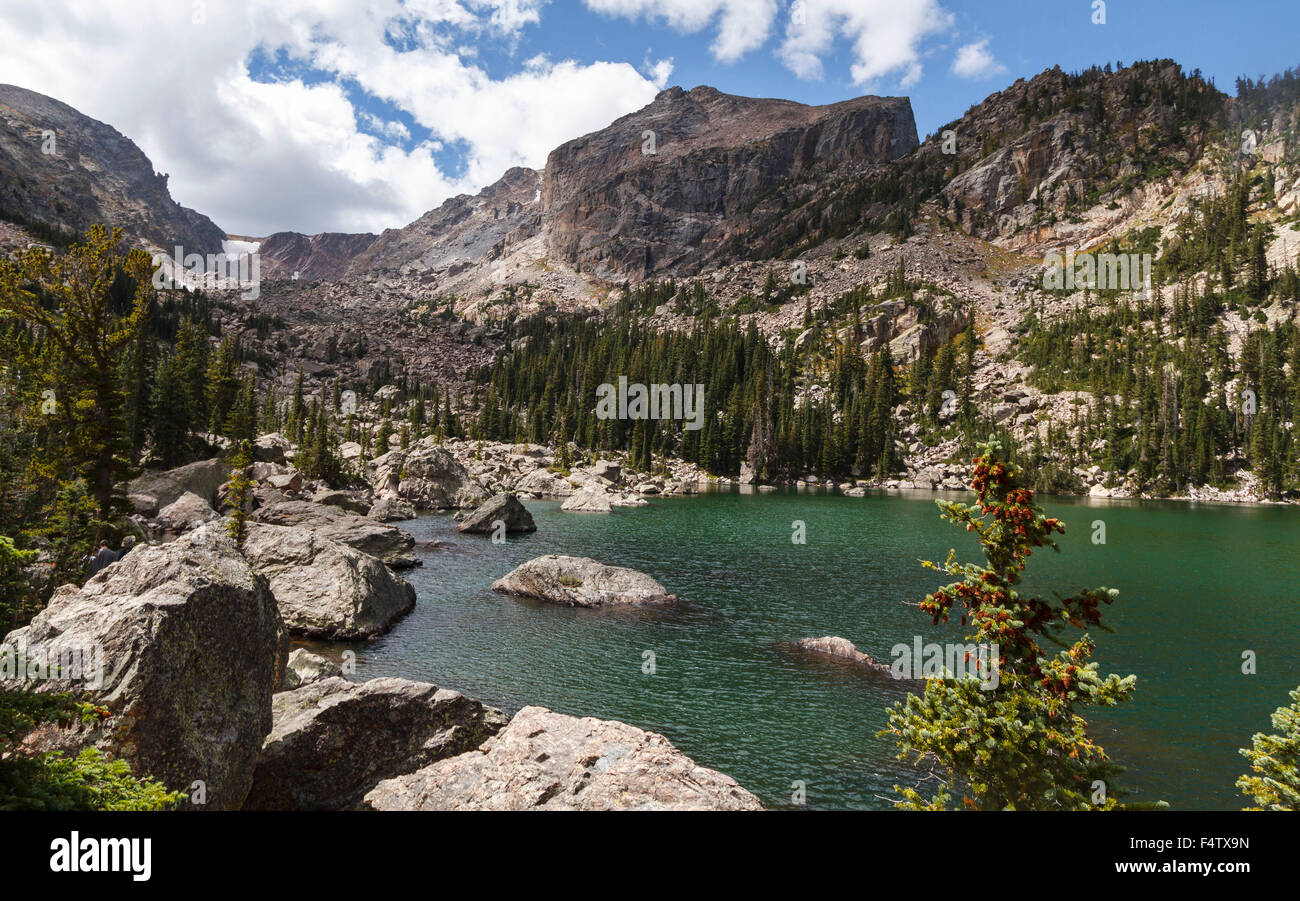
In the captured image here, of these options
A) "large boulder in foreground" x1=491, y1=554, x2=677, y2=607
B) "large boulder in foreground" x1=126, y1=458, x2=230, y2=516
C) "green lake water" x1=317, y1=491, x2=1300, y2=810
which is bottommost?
"green lake water" x1=317, y1=491, x2=1300, y2=810

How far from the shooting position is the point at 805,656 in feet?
83.0

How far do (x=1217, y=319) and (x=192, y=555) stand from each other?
206m

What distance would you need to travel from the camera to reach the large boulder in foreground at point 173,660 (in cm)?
920

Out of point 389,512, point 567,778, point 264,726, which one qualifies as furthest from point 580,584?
point 389,512

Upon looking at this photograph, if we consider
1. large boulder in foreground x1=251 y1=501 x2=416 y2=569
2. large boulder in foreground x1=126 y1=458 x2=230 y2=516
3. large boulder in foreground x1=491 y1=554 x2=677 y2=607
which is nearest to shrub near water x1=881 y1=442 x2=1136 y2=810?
large boulder in foreground x1=491 y1=554 x2=677 y2=607

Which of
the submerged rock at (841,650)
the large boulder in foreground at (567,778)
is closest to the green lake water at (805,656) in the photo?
the submerged rock at (841,650)

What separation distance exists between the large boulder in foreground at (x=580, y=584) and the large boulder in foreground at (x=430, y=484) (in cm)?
4501

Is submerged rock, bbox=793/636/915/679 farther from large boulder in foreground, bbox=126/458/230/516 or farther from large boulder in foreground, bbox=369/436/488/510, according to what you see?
large boulder in foreground, bbox=369/436/488/510

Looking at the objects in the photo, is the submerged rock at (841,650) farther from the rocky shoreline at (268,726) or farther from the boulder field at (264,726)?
the rocky shoreline at (268,726)

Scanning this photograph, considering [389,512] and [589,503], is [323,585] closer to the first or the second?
[389,512]

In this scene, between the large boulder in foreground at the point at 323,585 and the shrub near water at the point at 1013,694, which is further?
the large boulder in foreground at the point at 323,585

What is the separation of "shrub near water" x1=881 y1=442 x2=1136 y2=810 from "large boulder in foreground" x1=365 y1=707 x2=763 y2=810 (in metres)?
3.45

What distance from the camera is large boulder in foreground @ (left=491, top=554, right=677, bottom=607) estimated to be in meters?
32.9

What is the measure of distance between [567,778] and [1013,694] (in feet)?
22.8
